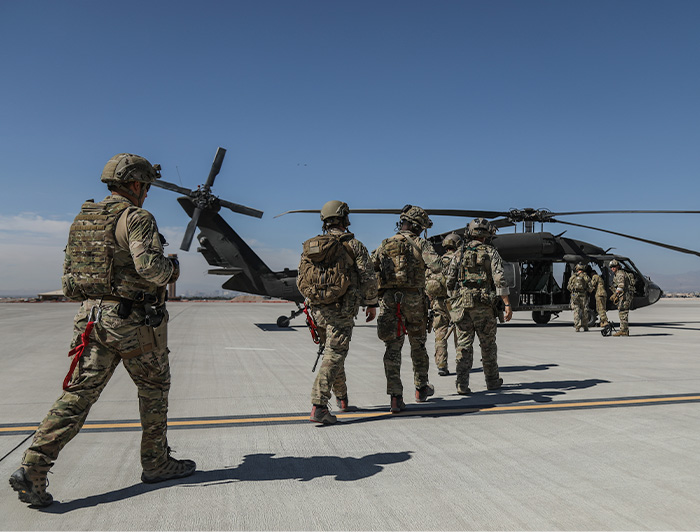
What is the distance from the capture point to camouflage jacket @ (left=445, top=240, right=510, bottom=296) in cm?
611

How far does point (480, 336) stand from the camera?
6.21m

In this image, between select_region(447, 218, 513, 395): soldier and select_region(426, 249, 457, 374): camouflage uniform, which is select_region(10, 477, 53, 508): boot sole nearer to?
select_region(447, 218, 513, 395): soldier

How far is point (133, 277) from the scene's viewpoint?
309 centimetres

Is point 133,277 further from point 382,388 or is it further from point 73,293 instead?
point 382,388

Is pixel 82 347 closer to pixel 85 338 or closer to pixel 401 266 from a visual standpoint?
pixel 85 338

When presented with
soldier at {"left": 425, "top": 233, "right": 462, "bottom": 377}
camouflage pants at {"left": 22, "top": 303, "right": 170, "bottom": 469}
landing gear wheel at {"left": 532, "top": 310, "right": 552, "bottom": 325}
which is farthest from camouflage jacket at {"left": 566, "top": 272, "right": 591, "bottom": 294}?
camouflage pants at {"left": 22, "top": 303, "right": 170, "bottom": 469}

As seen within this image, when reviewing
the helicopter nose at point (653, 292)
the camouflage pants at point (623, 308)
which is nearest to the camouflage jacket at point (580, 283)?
the camouflage pants at point (623, 308)

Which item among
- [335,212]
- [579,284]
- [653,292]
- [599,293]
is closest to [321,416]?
[335,212]

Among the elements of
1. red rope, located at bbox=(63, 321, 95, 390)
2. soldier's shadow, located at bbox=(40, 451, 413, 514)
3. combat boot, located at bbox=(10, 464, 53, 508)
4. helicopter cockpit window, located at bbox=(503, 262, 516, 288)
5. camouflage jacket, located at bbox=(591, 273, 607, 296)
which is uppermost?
helicopter cockpit window, located at bbox=(503, 262, 516, 288)

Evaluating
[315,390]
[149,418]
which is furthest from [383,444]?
[149,418]

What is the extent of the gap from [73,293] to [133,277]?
1.25 ft

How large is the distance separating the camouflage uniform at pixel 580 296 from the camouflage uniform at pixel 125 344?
13651 millimetres

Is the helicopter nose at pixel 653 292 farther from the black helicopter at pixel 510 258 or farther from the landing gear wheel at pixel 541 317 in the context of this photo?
the landing gear wheel at pixel 541 317

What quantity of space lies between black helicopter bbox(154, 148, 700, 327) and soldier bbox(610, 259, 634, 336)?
1.56 m
